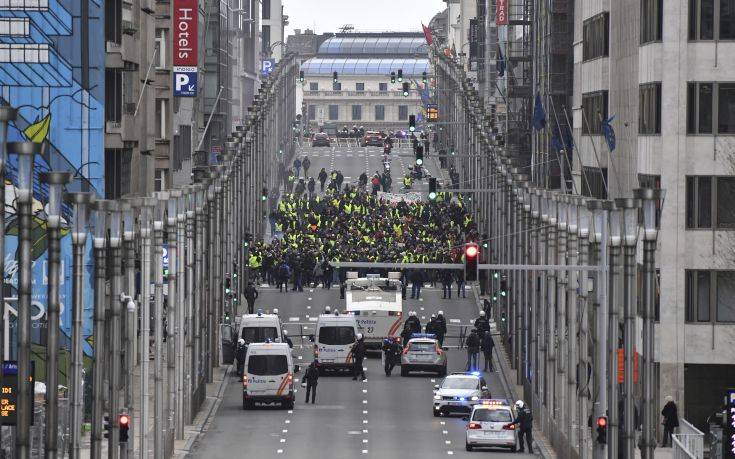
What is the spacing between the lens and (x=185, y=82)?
103 meters

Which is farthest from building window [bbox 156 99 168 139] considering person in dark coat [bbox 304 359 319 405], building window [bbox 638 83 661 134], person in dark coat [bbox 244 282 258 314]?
building window [bbox 638 83 661 134]

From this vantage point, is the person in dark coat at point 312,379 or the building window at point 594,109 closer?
the person in dark coat at point 312,379

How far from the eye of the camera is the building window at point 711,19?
227 feet

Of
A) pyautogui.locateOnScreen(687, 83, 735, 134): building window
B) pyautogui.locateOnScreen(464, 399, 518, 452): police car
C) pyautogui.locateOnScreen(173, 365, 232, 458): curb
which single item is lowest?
pyautogui.locateOnScreen(173, 365, 232, 458): curb

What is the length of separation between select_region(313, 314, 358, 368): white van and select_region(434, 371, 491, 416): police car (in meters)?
10.4

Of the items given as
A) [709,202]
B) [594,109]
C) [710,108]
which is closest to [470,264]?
[709,202]

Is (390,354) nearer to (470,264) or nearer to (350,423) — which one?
(350,423)

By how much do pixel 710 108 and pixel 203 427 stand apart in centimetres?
1861

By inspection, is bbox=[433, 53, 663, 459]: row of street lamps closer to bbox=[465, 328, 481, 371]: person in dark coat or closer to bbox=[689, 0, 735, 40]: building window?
bbox=[465, 328, 481, 371]: person in dark coat

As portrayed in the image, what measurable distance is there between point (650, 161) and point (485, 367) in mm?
17264

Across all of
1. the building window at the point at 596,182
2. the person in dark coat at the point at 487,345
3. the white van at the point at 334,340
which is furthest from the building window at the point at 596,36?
the white van at the point at 334,340

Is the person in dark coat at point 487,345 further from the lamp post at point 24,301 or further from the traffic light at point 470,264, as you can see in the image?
the lamp post at point 24,301

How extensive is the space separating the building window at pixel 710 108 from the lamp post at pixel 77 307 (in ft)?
96.3

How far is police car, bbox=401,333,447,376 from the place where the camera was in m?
82.9
